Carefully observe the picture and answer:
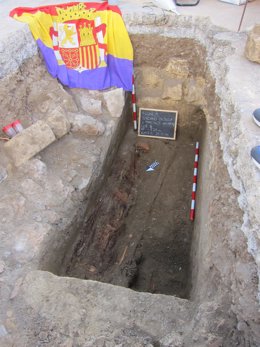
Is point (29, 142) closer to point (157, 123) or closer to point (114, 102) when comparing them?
point (114, 102)

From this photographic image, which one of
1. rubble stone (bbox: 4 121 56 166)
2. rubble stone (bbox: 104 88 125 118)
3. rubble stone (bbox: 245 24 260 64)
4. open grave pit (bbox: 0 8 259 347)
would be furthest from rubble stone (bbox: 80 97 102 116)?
rubble stone (bbox: 245 24 260 64)

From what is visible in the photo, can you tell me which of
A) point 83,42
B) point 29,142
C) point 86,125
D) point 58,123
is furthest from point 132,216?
point 83,42

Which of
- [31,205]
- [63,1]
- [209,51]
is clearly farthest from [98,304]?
[63,1]

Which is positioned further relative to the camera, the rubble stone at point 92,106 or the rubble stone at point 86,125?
the rubble stone at point 92,106

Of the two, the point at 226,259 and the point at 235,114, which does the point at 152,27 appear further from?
the point at 226,259

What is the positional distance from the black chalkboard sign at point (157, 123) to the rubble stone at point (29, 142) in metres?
1.92

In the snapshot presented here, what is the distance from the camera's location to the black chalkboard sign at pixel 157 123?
18.2ft

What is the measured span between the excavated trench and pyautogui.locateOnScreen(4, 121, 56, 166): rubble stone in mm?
1013

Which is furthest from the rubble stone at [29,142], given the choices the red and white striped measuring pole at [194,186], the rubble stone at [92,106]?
the red and white striped measuring pole at [194,186]

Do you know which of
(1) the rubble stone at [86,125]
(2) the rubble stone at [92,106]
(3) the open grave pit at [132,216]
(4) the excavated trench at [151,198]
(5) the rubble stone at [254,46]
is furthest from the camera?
(2) the rubble stone at [92,106]

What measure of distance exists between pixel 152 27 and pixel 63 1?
1.65 meters

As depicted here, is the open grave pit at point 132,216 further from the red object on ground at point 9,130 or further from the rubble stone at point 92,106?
the red object on ground at point 9,130

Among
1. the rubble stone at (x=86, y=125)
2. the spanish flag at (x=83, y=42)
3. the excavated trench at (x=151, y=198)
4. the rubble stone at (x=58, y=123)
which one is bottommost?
the excavated trench at (x=151, y=198)

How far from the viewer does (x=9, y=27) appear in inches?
186
